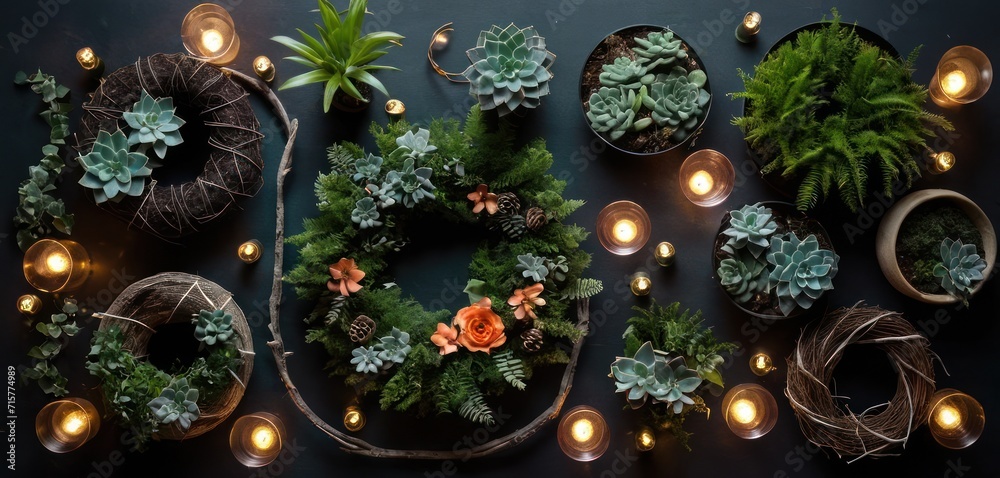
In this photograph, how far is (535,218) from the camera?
2502mm

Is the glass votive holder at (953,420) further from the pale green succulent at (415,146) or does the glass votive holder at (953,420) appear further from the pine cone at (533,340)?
the pale green succulent at (415,146)

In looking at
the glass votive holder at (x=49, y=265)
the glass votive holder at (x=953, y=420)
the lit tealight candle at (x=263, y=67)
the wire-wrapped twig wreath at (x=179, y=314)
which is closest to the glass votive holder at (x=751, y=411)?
the glass votive holder at (x=953, y=420)

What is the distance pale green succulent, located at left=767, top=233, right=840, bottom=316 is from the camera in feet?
8.20

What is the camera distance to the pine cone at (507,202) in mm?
2543

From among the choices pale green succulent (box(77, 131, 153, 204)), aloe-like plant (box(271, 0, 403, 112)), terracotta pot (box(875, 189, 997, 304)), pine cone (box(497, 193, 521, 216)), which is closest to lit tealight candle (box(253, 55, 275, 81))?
aloe-like plant (box(271, 0, 403, 112))

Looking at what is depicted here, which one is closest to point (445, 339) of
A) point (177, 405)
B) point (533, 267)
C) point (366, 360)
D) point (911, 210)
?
point (366, 360)

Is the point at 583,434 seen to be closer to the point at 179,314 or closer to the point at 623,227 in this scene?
the point at 623,227

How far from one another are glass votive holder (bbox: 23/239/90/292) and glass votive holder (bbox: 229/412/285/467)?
898 millimetres

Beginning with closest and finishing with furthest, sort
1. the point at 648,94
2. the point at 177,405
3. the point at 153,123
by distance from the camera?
the point at 177,405 → the point at 153,123 → the point at 648,94

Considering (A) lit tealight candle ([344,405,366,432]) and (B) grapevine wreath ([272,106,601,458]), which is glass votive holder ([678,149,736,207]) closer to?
(B) grapevine wreath ([272,106,601,458])

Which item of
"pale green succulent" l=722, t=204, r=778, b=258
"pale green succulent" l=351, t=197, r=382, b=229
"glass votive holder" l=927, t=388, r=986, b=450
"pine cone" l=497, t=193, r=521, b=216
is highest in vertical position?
"pale green succulent" l=351, t=197, r=382, b=229

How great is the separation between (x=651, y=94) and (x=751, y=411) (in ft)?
4.27

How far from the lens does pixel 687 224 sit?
9.26ft

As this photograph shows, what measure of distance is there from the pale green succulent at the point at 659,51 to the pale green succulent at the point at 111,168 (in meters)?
1.93
